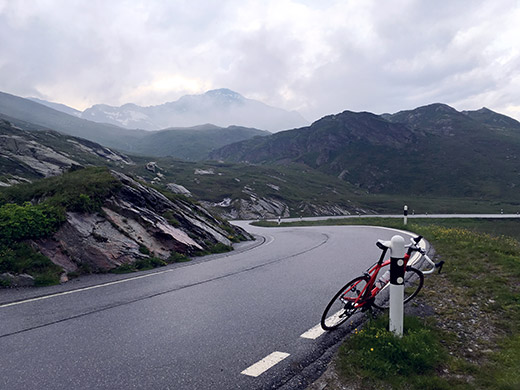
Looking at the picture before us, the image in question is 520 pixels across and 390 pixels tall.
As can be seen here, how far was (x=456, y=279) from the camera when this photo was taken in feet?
26.9

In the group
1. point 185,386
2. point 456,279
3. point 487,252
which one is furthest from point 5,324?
point 487,252

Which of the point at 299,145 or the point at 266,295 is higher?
the point at 299,145

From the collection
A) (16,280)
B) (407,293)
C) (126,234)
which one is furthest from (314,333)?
(126,234)

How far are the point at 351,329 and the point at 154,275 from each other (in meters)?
6.13

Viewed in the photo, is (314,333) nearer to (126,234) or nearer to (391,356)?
(391,356)

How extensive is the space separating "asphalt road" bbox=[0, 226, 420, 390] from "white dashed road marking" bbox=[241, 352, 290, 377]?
0.04ft

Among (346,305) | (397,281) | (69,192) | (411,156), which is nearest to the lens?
(397,281)

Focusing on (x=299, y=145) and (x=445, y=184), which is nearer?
(x=445, y=184)

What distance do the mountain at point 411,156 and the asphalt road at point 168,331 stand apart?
402 feet

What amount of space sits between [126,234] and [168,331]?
23.8 feet

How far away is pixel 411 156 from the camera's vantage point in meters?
149

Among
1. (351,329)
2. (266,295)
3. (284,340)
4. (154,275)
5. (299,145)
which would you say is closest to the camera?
(284,340)

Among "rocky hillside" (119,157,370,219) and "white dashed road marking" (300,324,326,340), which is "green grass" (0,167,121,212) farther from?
"rocky hillside" (119,157,370,219)

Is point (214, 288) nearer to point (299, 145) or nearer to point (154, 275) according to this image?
point (154, 275)
